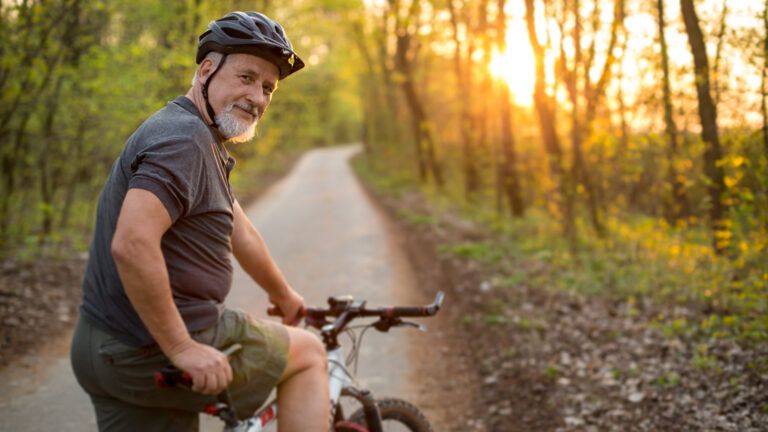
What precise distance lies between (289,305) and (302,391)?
2.05ft

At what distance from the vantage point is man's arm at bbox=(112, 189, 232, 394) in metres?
1.92

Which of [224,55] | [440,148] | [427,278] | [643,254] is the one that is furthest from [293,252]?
[440,148]

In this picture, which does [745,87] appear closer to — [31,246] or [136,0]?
[31,246]

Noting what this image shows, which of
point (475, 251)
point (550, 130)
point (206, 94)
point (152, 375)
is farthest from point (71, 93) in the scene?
point (152, 375)

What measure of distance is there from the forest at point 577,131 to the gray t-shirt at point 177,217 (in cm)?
439

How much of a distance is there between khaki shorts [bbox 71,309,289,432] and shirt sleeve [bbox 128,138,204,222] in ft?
1.63

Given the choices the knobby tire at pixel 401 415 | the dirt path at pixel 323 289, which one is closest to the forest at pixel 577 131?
the dirt path at pixel 323 289

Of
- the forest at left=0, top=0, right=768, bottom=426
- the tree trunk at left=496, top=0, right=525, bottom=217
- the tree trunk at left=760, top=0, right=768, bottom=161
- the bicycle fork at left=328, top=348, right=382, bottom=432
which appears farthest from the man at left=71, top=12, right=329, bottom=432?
the tree trunk at left=496, top=0, right=525, bottom=217

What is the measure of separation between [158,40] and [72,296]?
895 centimetres

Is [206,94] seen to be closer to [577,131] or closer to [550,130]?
[577,131]

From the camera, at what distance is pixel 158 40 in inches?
592

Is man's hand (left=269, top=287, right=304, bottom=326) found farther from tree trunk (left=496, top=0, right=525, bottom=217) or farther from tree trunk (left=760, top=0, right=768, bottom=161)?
tree trunk (left=496, top=0, right=525, bottom=217)

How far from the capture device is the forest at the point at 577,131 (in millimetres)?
6325

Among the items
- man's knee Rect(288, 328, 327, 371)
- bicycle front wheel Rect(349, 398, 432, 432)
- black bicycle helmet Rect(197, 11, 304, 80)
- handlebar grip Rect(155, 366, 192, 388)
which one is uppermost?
black bicycle helmet Rect(197, 11, 304, 80)
